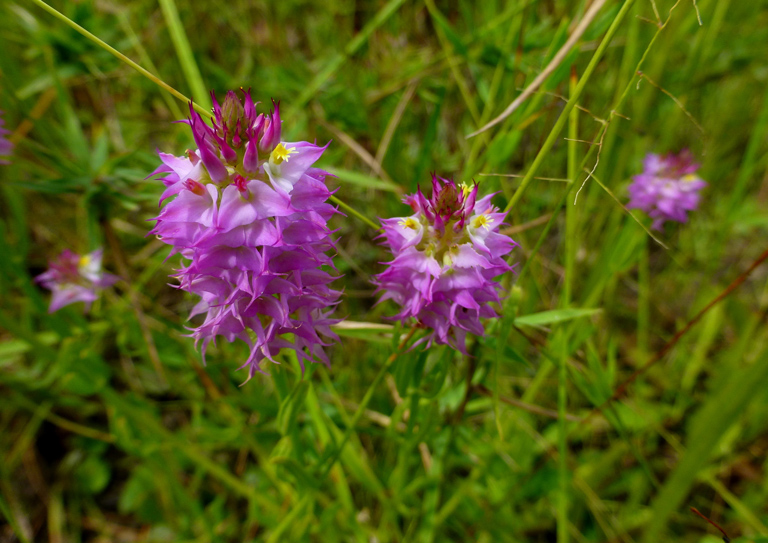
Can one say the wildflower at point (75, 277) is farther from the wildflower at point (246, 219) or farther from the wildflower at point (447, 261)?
the wildflower at point (447, 261)

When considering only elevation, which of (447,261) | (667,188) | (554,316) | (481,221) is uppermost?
→ (667,188)

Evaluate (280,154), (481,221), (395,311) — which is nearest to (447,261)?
(481,221)

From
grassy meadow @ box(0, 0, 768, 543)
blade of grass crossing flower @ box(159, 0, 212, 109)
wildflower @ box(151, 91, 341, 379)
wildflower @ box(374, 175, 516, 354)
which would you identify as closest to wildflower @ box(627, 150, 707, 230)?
grassy meadow @ box(0, 0, 768, 543)

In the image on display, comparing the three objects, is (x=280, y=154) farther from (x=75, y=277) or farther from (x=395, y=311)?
(x=75, y=277)

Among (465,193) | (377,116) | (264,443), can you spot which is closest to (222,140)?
(465,193)

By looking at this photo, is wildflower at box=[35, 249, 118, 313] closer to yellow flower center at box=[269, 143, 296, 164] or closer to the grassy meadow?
the grassy meadow

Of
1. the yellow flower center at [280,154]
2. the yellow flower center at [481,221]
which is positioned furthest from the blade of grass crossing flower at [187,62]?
the yellow flower center at [481,221]
